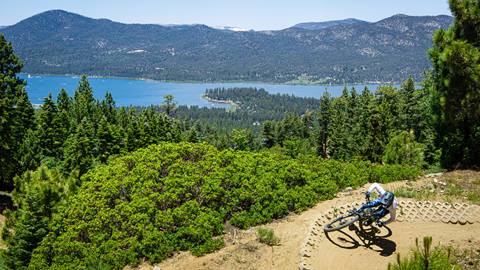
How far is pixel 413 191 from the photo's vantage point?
17.9 m

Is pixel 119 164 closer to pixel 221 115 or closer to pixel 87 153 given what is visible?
pixel 87 153

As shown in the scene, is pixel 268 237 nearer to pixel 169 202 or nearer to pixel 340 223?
pixel 340 223

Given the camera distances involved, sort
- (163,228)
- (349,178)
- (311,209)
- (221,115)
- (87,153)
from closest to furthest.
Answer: (163,228) → (311,209) → (349,178) → (87,153) → (221,115)

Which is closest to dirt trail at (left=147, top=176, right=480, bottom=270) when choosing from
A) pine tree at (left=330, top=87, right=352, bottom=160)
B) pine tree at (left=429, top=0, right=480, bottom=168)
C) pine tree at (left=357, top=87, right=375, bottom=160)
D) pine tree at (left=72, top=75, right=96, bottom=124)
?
pine tree at (left=429, top=0, right=480, bottom=168)

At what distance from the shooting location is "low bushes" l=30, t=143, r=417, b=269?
1439 cm

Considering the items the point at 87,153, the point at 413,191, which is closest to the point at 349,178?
the point at 413,191

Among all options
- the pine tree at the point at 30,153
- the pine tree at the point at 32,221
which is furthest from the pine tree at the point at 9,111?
the pine tree at the point at 32,221

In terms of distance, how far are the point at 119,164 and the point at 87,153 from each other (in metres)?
21.8

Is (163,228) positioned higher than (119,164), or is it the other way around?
(119,164)

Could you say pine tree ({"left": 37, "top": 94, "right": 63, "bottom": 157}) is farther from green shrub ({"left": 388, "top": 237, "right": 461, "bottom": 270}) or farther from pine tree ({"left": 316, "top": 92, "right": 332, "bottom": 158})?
green shrub ({"left": 388, "top": 237, "right": 461, "bottom": 270})

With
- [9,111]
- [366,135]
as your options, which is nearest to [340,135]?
[366,135]

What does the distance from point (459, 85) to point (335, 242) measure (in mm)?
12399

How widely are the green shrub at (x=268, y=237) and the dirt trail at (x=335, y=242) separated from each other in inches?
9.6

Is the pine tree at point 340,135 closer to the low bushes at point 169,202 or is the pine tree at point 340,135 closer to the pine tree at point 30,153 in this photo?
the pine tree at point 30,153
